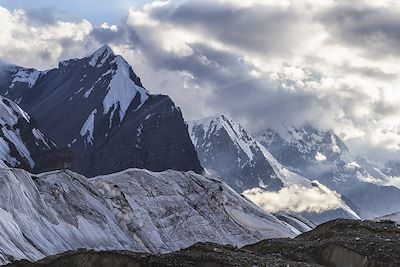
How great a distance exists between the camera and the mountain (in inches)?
4956

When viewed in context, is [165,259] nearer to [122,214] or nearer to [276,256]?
[276,256]

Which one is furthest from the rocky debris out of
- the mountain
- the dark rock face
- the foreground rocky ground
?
the mountain

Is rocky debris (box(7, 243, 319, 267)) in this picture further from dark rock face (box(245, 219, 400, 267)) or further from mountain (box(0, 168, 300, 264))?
mountain (box(0, 168, 300, 264))

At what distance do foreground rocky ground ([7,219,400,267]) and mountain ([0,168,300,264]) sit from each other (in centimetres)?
4969

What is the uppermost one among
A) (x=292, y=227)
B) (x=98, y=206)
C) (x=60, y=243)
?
(x=292, y=227)

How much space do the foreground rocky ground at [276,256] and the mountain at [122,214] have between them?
49693 mm

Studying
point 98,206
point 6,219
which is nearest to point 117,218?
point 98,206

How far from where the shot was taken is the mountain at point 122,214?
413ft

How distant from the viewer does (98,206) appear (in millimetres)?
152375

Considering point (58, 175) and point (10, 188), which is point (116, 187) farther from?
point (10, 188)

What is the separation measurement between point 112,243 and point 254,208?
2104 inches

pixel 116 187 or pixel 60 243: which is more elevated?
pixel 116 187

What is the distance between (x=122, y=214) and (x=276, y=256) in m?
99.7

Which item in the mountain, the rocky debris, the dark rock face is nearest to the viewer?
the rocky debris
